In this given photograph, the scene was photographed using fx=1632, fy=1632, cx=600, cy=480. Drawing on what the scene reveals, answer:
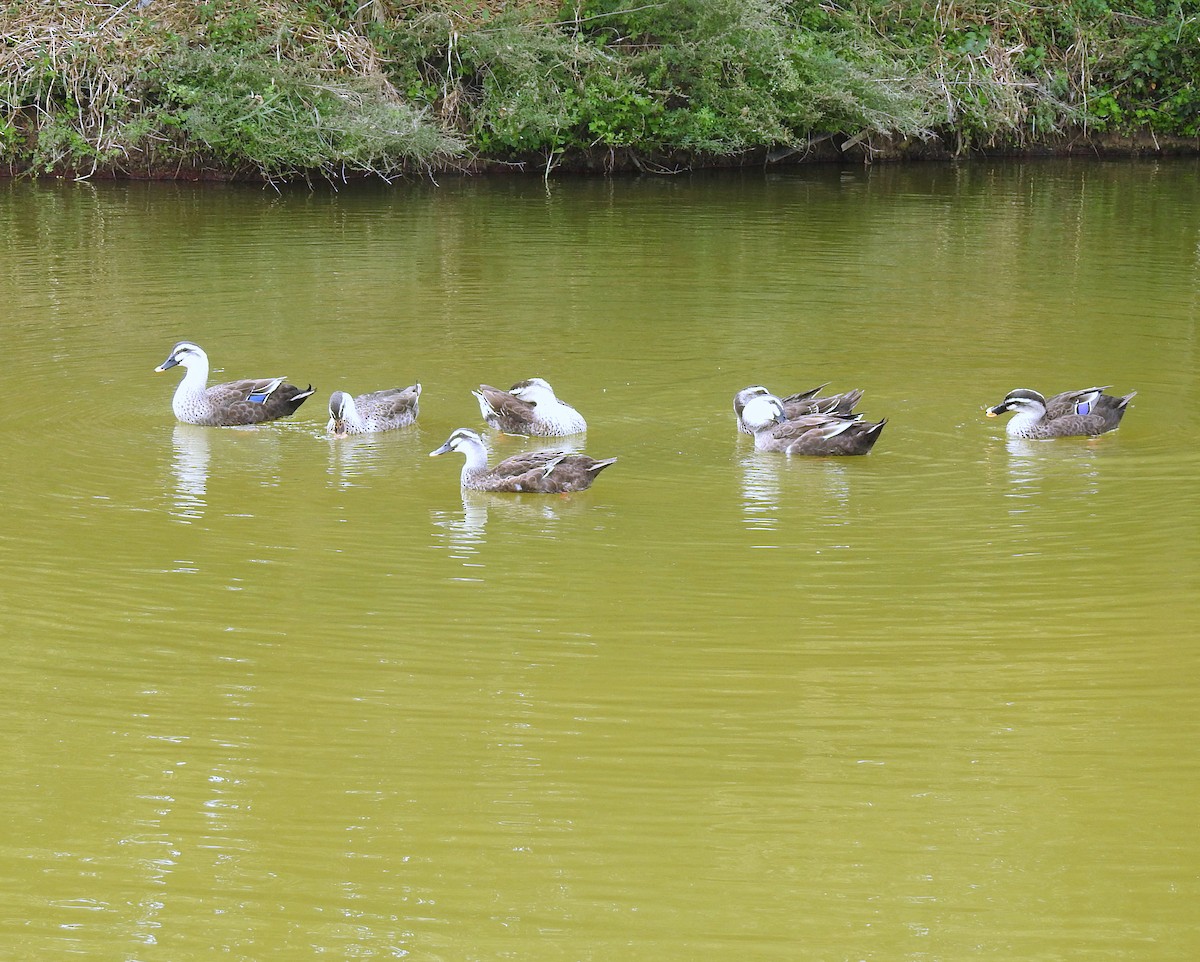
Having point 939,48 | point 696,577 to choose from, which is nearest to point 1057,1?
point 939,48

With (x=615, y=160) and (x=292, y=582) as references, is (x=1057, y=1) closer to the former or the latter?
(x=615, y=160)

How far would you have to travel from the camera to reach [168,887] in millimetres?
5391

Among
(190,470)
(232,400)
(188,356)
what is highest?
(188,356)

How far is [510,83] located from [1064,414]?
18474 millimetres

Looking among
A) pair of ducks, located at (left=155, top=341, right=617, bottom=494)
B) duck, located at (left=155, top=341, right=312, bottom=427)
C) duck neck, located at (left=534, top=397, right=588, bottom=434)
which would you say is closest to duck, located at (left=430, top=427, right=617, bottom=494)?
pair of ducks, located at (left=155, top=341, right=617, bottom=494)

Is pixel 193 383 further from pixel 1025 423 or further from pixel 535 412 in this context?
pixel 1025 423

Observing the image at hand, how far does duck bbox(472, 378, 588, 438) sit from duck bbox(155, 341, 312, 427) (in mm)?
1590

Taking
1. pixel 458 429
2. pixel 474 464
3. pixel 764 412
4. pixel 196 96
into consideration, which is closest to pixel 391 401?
pixel 458 429

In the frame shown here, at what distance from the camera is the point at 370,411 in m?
11.6

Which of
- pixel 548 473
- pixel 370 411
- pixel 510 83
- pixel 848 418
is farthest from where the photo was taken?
pixel 510 83

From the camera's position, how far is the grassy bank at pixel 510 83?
26.6m

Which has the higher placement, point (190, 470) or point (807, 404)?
point (807, 404)

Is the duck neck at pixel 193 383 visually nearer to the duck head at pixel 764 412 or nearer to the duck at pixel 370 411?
the duck at pixel 370 411

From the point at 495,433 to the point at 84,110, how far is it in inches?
720
